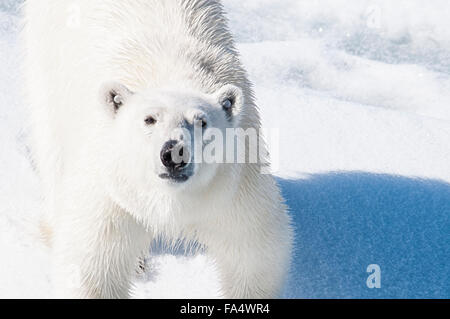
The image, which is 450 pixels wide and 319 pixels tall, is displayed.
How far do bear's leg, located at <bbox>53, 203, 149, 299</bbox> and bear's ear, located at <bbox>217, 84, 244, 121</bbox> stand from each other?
0.60 metres

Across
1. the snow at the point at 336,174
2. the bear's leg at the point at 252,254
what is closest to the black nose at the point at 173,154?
the bear's leg at the point at 252,254

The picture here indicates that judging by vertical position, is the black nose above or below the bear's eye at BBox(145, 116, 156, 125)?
below

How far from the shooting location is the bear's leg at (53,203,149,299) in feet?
8.85

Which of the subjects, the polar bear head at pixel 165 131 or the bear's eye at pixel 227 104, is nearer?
the polar bear head at pixel 165 131

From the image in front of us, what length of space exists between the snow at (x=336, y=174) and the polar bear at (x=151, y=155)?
0.43m

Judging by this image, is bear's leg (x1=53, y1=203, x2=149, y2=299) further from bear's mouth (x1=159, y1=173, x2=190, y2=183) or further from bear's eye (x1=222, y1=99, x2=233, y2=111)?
bear's eye (x1=222, y1=99, x2=233, y2=111)

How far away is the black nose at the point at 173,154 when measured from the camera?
2281 mm

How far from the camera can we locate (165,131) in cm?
232

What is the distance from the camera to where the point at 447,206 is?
3973mm

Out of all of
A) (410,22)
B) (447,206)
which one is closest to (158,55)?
(447,206)

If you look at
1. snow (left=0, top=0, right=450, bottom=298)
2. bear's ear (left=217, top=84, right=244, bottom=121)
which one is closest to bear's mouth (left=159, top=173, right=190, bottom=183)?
bear's ear (left=217, top=84, right=244, bottom=121)

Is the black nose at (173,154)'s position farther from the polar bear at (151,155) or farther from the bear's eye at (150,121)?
the bear's eye at (150,121)

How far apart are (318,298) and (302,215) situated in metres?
0.73

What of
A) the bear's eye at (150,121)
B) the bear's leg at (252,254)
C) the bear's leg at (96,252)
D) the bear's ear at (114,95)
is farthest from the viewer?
the bear's leg at (252,254)
